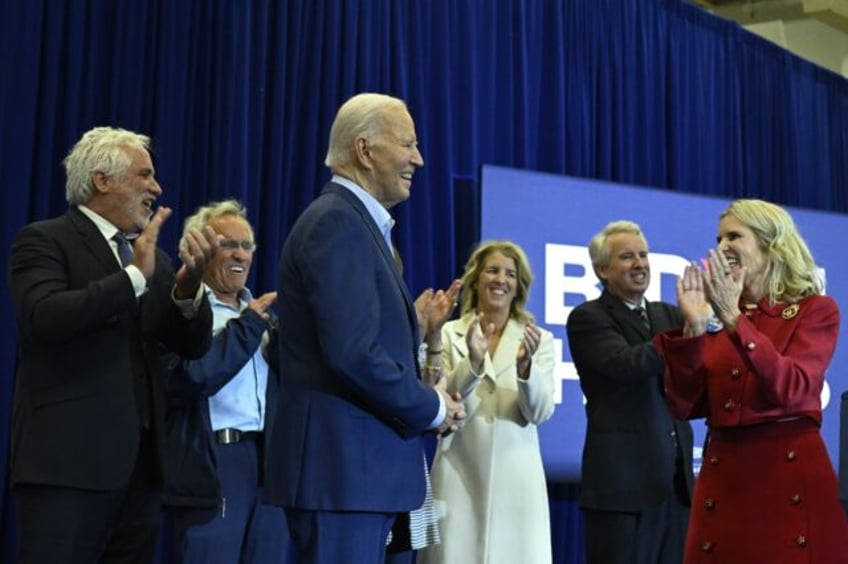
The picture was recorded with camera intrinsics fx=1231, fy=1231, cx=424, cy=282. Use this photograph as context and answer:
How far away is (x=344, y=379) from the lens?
243cm

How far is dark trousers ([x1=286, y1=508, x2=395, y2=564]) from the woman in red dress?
87 cm

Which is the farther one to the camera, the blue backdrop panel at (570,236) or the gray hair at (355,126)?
the blue backdrop panel at (570,236)

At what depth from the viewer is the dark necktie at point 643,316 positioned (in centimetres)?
414

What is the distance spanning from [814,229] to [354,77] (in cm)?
278

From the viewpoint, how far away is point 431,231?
5852 millimetres

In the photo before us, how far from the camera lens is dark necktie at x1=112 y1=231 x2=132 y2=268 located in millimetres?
3188

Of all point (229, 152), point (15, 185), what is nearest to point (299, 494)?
point (15, 185)

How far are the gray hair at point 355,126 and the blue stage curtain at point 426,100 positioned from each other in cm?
212

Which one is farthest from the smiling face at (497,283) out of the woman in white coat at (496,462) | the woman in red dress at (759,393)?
the woman in red dress at (759,393)

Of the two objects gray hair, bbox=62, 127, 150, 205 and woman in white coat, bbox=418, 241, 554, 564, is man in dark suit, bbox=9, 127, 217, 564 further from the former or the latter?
woman in white coat, bbox=418, 241, 554, 564

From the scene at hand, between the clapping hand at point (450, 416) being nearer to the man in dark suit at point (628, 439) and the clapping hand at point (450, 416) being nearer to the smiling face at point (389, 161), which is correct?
the smiling face at point (389, 161)

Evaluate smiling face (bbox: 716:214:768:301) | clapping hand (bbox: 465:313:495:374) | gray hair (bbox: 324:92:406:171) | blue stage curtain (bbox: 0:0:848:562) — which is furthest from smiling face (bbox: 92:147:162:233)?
smiling face (bbox: 716:214:768:301)

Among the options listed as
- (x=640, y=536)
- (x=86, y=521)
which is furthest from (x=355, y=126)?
(x=640, y=536)

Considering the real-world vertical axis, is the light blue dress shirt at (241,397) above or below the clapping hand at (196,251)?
below
